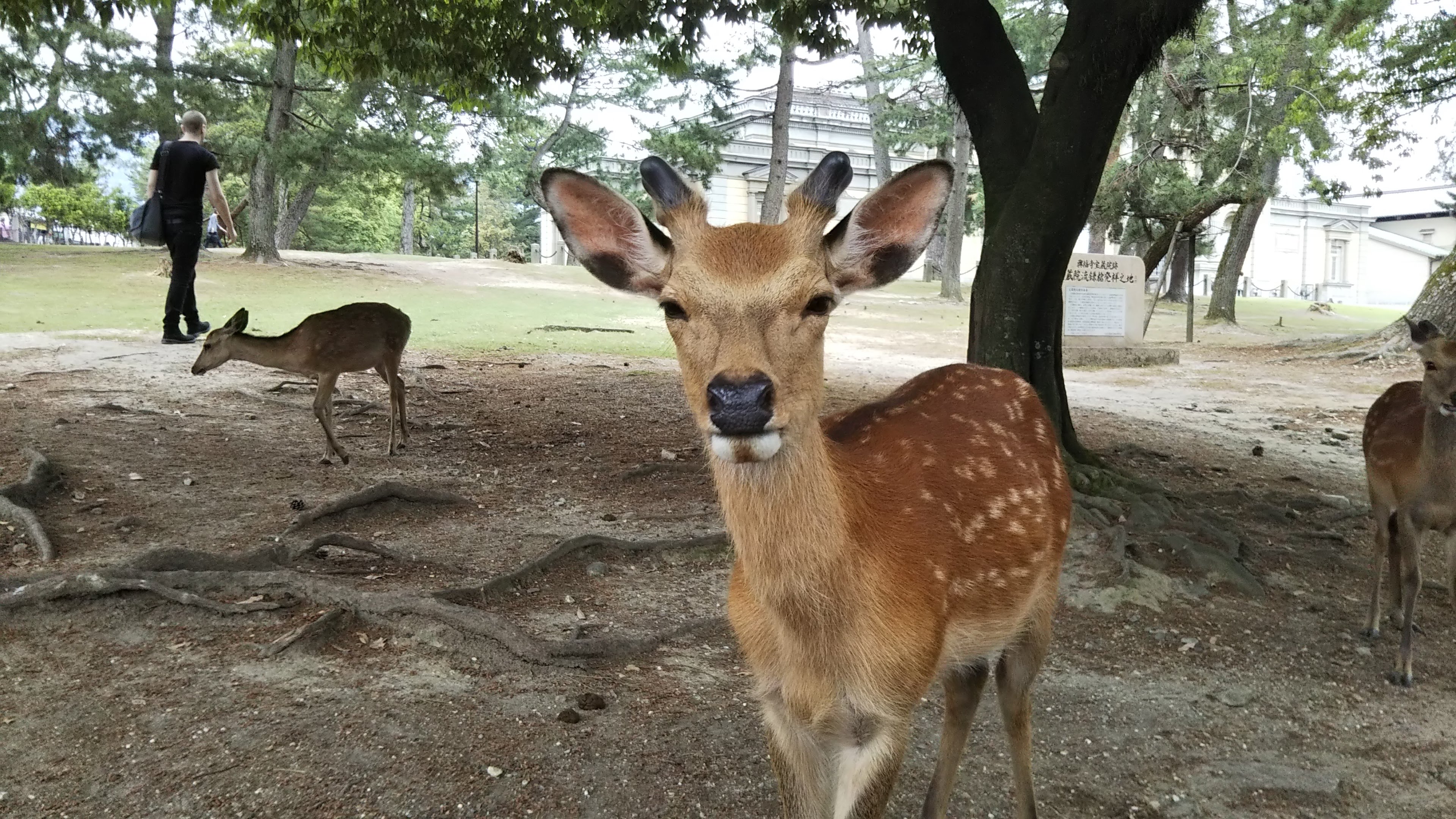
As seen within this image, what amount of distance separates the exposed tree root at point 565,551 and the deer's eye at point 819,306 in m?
2.66

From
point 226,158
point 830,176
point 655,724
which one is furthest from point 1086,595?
point 226,158

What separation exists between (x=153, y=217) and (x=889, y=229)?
9095 mm

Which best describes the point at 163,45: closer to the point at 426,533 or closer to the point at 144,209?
the point at 144,209

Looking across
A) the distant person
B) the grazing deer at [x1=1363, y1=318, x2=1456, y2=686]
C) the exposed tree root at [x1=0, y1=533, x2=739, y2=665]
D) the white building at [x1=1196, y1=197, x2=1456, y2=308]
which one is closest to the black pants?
the exposed tree root at [x1=0, y1=533, x2=739, y2=665]

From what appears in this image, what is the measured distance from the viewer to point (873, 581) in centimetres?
240

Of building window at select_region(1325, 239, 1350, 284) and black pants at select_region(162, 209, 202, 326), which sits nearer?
black pants at select_region(162, 209, 202, 326)

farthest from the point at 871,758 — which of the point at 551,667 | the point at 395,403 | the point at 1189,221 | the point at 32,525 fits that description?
the point at 1189,221

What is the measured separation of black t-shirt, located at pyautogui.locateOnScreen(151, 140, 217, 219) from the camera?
29.8 feet

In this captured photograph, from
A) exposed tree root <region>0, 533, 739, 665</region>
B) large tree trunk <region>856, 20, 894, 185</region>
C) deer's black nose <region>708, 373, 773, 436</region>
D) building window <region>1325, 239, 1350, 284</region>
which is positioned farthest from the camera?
building window <region>1325, 239, 1350, 284</region>

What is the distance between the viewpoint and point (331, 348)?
23.4 ft

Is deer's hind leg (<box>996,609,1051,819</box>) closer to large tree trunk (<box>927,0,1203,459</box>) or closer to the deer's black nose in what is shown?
the deer's black nose

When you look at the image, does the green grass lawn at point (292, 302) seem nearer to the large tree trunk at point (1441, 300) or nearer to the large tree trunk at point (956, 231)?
the large tree trunk at point (956, 231)

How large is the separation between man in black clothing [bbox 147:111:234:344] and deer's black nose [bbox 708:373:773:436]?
8561 millimetres

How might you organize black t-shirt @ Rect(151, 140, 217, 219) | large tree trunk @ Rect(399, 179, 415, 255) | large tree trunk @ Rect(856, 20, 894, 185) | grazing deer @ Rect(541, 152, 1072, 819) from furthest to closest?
large tree trunk @ Rect(399, 179, 415, 255) → large tree trunk @ Rect(856, 20, 894, 185) → black t-shirt @ Rect(151, 140, 217, 219) → grazing deer @ Rect(541, 152, 1072, 819)
